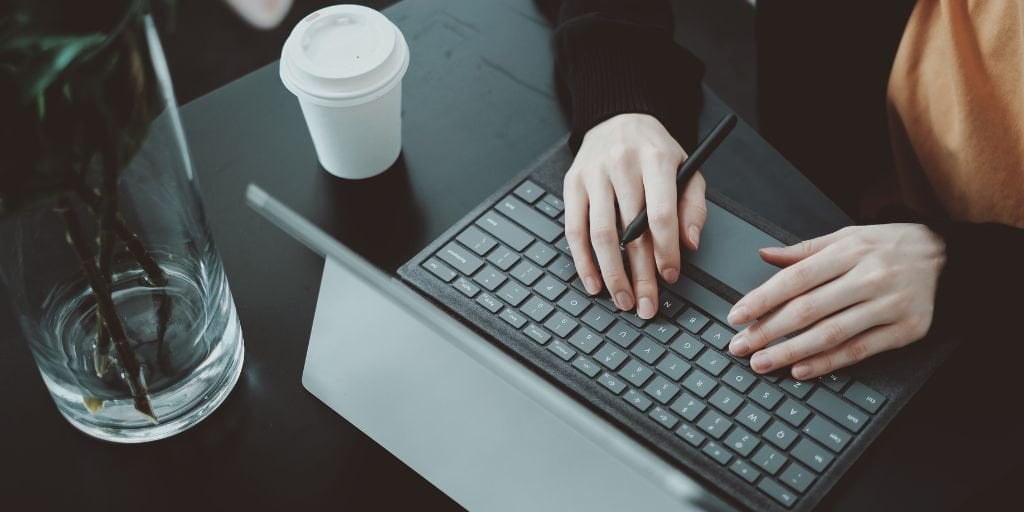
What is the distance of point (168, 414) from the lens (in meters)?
0.62

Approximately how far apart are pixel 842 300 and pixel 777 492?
19 cm

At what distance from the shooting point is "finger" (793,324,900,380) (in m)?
0.64

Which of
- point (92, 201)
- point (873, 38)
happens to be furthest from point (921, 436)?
point (92, 201)

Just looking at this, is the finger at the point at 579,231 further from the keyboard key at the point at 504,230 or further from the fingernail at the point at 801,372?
the fingernail at the point at 801,372

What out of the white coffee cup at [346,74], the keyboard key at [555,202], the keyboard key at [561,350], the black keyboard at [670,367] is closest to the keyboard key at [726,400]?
the black keyboard at [670,367]

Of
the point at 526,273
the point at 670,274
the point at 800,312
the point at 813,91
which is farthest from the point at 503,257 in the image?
the point at 813,91

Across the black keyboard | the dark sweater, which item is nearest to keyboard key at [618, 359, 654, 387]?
the black keyboard

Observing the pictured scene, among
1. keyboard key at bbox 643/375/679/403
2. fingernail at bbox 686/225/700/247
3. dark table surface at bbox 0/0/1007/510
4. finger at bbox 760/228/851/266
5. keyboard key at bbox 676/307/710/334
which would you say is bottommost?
dark table surface at bbox 0/0/1007/510

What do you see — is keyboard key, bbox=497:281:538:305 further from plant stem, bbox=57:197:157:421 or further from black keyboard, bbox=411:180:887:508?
plant stem, bbox=57:197:157:421

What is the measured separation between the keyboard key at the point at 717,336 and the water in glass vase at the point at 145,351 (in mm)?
349

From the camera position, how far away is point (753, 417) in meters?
0.62

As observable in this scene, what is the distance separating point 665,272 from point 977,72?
0.36 meters

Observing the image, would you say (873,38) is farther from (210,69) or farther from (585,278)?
(210,69)

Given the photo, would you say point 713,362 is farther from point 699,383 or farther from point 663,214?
point 663,214
